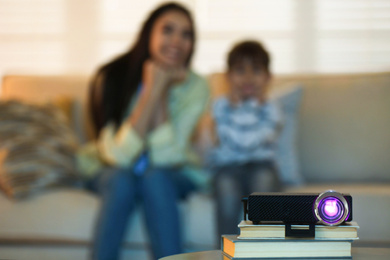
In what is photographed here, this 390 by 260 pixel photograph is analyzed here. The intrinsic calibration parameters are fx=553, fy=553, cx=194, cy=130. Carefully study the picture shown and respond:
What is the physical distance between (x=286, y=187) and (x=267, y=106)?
0.32 metres

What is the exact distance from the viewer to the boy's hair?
2.19 metres

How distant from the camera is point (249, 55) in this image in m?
2.20

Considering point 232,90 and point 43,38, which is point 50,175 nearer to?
point 232,90

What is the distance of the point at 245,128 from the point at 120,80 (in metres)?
0.57

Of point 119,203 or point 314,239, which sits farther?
point 119,203

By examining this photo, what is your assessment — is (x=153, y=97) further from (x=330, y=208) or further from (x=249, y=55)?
(x=330, y=208)

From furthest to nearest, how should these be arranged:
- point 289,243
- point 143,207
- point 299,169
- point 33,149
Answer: point 299,169
point 33,149
point 143,207
point 289,243

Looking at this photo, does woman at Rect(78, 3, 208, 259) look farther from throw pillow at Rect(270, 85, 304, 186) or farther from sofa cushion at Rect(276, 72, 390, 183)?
sofa cushion at Rect(276, 72, 390, 183)

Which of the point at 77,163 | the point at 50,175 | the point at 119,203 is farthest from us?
the point at 77,163

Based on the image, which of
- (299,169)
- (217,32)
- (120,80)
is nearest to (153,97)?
(120,80)

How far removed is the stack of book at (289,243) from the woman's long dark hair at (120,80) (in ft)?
4.60

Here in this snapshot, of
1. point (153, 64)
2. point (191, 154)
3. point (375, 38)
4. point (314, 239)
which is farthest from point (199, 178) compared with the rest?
point (375, 38)

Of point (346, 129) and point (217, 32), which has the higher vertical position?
point (217, 32)

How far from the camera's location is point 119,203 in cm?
178
